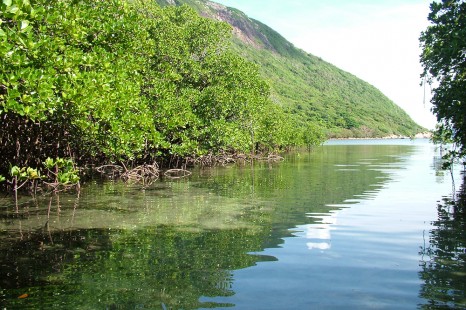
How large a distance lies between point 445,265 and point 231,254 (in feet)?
11.6

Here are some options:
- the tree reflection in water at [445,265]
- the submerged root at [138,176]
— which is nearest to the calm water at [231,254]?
the tree reflection in water at [445,265]

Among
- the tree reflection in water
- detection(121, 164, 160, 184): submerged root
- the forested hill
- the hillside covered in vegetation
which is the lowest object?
the tree reflection in water

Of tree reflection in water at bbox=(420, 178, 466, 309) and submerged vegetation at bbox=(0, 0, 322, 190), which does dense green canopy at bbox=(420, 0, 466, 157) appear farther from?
submerged vegetation at bbox=(0, 0, 322, 190)

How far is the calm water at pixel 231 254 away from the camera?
519 cm

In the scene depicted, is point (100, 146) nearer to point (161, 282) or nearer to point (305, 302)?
point (161, 282)

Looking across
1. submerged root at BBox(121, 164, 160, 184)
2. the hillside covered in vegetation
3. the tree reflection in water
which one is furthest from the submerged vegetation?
the tree reflection in water

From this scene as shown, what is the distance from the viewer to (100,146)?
15.2m

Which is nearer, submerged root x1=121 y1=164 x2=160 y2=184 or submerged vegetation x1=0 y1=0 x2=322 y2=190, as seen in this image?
submerged vegetation x1=0 y1=0 x2=322 y2=190

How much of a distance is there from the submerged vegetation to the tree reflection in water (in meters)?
6.81

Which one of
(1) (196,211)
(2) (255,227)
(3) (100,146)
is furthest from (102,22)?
(2) (255,227)

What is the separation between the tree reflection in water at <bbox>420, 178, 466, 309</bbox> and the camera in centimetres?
511

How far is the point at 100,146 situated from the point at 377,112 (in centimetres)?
16866

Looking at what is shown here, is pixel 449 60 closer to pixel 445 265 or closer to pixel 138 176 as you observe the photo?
pixel 445 265

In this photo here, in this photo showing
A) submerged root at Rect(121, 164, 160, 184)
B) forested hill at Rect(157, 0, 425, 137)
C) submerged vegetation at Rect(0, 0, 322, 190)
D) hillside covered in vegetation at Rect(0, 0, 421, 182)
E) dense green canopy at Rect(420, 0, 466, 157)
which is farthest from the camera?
forested hill at Rect(157, 0, 425, 137)
